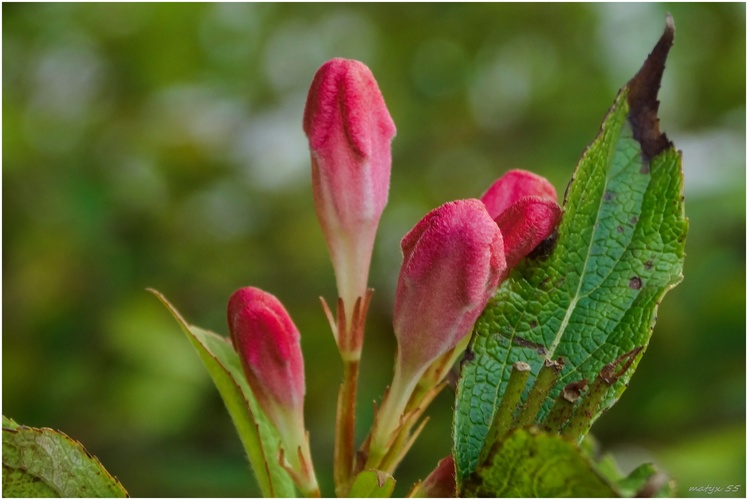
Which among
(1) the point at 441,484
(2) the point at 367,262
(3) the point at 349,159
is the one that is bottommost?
(1) the point at 441,484

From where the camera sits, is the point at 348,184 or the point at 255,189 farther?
the point at 255,189

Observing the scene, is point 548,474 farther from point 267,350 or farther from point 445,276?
point 267,350

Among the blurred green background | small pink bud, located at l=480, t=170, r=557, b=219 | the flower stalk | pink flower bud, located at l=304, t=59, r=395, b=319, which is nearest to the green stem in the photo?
the flower stalk

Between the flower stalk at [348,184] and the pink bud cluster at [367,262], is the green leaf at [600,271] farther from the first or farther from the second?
the flower stalk at [348,184]

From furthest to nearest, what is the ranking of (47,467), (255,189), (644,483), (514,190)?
(255,189), (514,190), (47,467), (644,483)

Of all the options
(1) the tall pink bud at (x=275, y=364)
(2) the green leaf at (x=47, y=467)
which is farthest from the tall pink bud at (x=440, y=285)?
(2) the green leaf at (x=47, y=467)

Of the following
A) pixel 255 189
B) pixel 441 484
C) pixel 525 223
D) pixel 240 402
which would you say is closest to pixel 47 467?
pixel 240 402
